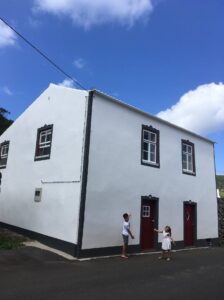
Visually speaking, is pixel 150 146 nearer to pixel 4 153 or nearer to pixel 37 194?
pixel 37 194

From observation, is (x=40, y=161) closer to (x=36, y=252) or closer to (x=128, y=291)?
(x=36, y=252)

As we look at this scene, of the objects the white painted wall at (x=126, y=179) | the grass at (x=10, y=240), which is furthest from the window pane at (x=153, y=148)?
the grass at (x=10, y=240)

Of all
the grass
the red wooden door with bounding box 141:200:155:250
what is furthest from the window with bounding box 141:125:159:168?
the grass

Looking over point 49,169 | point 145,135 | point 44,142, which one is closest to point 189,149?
point 145,135

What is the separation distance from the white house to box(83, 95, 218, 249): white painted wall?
0.04m

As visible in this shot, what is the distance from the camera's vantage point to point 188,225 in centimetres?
1753

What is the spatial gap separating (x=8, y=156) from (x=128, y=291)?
40.0ft

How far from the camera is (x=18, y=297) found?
7.12 m

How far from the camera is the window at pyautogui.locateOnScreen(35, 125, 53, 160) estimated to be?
15.2 metres

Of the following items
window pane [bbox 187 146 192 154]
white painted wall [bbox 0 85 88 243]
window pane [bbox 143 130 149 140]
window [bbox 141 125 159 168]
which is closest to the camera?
white painted wall [bbox 0 85 88 243]

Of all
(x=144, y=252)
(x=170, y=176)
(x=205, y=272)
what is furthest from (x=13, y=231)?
(x=205, y=272)

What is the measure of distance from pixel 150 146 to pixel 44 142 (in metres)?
4.83

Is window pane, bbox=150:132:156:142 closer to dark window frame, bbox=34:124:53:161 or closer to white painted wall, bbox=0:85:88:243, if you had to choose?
white painted wall, bbox=0:85:88:243

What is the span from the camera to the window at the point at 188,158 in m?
17.8
